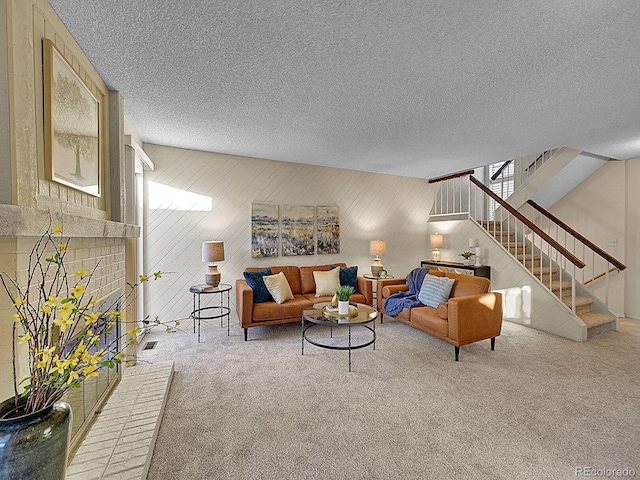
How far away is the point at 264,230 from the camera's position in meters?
4.59

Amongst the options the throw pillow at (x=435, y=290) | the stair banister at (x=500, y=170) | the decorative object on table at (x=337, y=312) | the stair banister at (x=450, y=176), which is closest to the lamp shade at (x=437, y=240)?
the stair banister at (x=450, y=176)

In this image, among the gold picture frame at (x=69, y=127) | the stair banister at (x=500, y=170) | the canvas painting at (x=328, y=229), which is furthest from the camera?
the stair banister at (x=500, y=170)

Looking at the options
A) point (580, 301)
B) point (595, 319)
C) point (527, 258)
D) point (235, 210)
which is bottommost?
point (595, 319)

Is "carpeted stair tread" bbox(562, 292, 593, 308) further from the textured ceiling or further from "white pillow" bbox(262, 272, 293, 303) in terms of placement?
"white pillow" bbox(262, 272, 293, 303)

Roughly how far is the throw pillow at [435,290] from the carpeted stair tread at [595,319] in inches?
74.3

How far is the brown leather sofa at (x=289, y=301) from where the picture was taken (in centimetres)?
366

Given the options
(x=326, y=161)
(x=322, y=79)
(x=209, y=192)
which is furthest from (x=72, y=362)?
(x=326, y=161)

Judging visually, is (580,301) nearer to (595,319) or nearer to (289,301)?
(595,319)

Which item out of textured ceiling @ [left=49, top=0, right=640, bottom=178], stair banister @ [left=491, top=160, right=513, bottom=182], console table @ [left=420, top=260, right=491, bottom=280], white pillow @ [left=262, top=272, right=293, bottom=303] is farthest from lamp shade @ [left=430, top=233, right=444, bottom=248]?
white pillow @ [left=262, top=272, right=293, bottom=303]

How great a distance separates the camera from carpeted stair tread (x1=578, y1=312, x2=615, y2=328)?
152 inches

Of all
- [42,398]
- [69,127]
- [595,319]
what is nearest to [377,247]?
[595,319]

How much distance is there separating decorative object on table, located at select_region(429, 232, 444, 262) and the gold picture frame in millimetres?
5034

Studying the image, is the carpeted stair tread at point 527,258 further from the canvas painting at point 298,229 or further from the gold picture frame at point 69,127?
the gold picture frame at point 69,127

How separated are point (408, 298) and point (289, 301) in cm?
159
